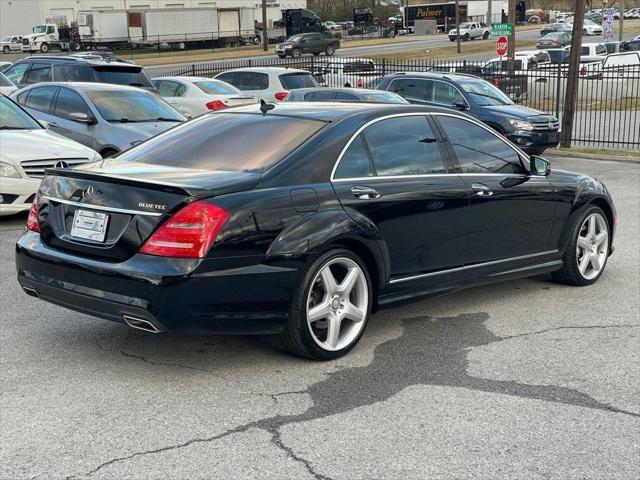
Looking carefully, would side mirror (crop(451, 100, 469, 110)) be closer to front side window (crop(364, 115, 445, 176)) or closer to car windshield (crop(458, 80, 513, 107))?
car windshield (crop(458, 80, 513, 107))

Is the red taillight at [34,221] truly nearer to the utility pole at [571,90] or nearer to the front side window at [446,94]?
the front side window at [446,94]


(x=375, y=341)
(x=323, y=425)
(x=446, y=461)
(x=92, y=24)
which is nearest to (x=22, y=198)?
(x=375, y=341)

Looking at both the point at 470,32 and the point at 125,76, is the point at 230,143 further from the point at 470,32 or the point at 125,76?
the point at 470,32

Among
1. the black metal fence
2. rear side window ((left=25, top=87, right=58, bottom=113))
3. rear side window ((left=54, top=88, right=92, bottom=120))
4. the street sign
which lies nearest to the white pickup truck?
the black metal fence

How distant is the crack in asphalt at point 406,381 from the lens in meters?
4.47

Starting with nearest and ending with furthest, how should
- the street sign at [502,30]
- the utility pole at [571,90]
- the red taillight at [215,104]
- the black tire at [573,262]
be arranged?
the black tire at [573,262] → the red taillight at [215,104] → the utility pole at [571,90] → the street sign at [502,30]

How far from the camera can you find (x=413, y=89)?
62.3 feet

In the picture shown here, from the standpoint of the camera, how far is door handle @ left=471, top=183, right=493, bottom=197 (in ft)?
20.8

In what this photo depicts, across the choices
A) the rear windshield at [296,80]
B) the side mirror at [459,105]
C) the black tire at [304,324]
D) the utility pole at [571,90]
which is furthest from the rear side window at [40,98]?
the utility pole at [571,90]

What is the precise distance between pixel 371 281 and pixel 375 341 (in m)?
0.47

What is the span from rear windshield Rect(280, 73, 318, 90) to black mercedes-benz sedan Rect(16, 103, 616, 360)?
1602cm

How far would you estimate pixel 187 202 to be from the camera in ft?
15.8

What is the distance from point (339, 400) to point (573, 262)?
3262mm

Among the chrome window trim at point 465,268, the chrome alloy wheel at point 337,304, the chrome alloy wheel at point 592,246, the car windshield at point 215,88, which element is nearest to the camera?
the chrome alloy wheel at point 337,304
